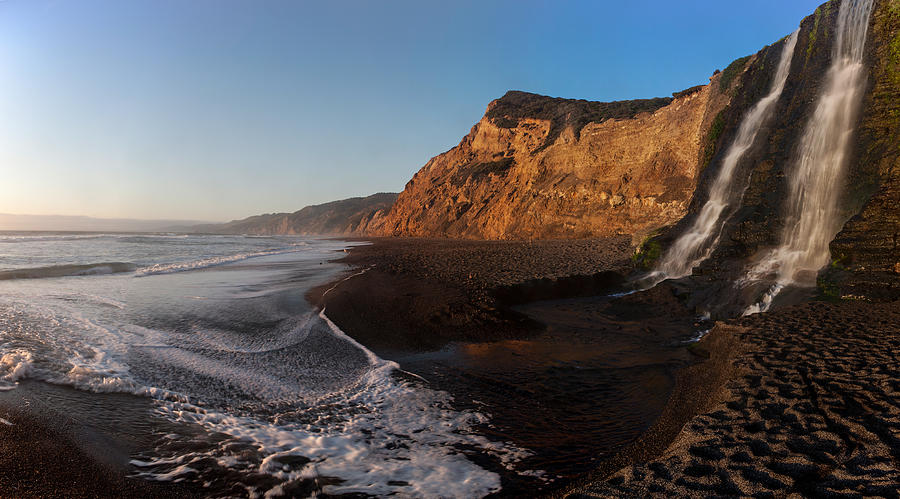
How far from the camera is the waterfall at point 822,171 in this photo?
10109mm

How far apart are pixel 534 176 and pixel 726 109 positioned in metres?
23.7

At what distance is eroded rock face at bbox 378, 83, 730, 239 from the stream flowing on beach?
16139 millimetres

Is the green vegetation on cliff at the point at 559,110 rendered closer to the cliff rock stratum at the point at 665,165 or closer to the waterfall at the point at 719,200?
the cliff rock stratum at the point at 665,165

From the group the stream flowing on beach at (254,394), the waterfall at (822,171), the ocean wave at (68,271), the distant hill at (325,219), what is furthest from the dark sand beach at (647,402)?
the distant hill at (325,219)

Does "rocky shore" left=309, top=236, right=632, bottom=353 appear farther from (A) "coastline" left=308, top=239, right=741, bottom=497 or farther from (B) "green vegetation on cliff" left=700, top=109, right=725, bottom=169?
(B) "green vegetation on cliff" left=700, top=109, right=725, bottom=169

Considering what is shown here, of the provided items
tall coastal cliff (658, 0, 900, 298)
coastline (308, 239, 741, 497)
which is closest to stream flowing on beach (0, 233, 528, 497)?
coastline (308, 239, 741, 497)

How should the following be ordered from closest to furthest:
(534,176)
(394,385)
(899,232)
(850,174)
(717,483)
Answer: (717,483)
(394,385)
(899,232)
(850,174)
(534,176)

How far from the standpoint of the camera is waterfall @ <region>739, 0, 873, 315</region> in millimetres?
10109

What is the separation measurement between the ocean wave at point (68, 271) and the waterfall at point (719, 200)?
73.7ft

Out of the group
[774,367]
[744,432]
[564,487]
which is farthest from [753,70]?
[564,487]

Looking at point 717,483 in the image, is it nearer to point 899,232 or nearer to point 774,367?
point 774,367

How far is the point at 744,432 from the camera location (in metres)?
3.47

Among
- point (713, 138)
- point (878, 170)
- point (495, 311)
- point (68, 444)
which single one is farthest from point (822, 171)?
point (68, 444)

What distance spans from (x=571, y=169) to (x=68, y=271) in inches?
1350
